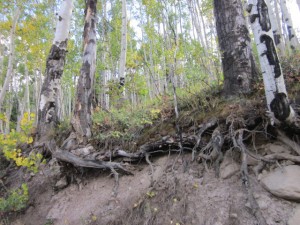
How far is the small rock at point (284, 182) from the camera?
2.19 m

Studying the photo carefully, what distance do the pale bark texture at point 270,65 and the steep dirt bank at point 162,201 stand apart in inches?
36.0

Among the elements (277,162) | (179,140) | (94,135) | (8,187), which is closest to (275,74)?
(277,162)

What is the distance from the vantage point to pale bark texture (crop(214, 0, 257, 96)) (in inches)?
137

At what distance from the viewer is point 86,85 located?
477 cm

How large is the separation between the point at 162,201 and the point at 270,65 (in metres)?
2.16

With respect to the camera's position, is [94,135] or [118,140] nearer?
[118,140]

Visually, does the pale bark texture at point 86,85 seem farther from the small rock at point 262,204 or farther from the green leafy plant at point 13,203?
the small rock at point 262,204

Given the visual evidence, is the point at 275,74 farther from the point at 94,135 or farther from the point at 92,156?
the point at 94,135

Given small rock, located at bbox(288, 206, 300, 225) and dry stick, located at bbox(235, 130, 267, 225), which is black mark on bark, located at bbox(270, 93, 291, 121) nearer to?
dry stick, located at bbox(235, 130, 267, 225)

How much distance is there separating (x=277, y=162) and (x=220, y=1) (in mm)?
3016

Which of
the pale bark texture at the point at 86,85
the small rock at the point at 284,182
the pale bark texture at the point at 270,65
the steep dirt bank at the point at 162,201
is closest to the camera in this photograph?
the small rock at the point at 284,182

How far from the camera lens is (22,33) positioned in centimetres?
1054

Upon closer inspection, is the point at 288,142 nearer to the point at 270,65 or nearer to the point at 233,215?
the point at 270,65

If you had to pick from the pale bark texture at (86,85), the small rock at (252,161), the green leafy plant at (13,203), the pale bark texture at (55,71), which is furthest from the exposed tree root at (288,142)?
the pale bark texture at (55,71)
